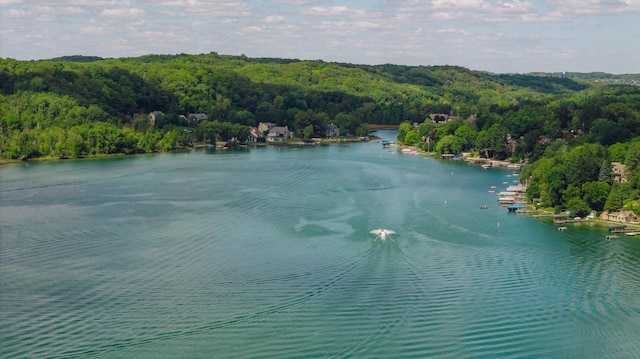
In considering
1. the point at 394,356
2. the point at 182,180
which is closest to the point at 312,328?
the point at 394,356

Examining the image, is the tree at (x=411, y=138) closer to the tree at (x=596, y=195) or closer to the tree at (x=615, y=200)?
the tree at (x=596, y=195)

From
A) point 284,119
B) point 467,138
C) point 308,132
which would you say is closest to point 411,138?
point 467,138

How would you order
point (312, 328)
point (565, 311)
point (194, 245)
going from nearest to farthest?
point (312, 328) → point (565, 311) → point (194, 245)

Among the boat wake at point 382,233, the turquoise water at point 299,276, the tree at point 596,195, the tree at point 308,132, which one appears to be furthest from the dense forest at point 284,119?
the boat wake at point 382,233

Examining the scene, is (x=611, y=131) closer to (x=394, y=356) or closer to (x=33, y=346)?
(x=394, y=356)

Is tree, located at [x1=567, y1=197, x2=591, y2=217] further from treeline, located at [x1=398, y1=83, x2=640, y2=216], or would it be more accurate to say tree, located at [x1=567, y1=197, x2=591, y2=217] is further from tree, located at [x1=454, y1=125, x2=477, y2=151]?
tree, located at [x1=454, y1=125, x2=477, y2=151]

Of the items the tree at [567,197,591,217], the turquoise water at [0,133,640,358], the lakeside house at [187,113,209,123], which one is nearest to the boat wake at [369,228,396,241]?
the turquoise water at [0,133,640,358]
